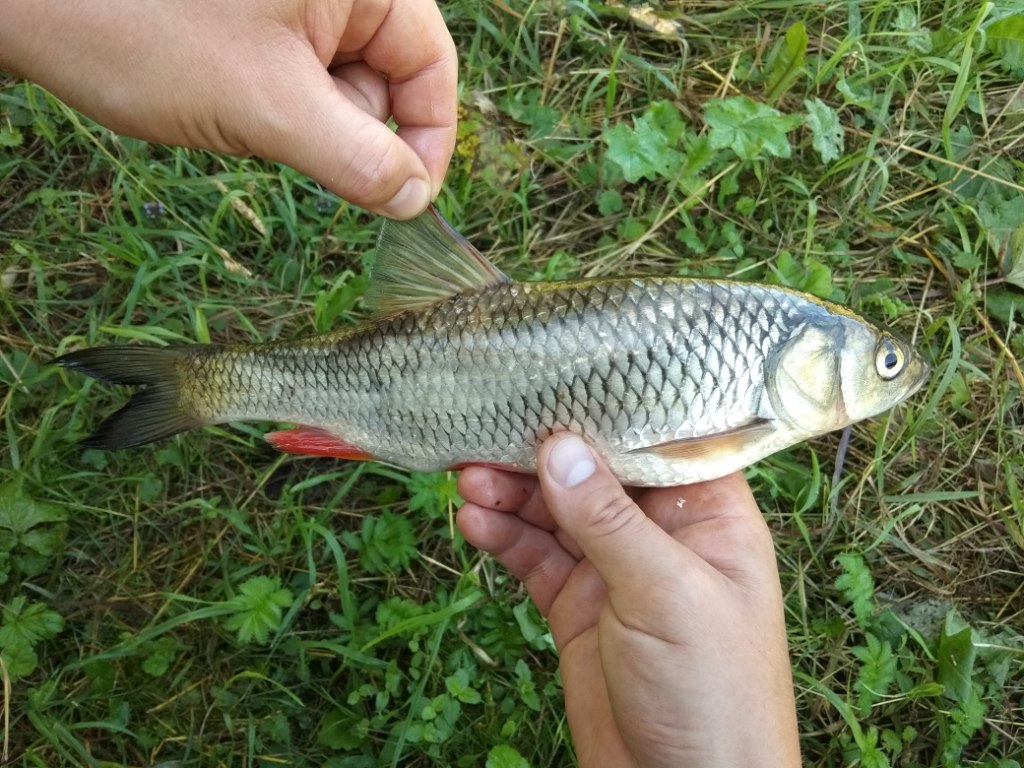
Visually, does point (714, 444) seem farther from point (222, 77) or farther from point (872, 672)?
point (222, 77)

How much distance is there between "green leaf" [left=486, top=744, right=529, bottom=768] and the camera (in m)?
2.74

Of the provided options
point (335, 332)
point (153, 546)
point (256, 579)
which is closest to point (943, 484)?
point (335, 332)

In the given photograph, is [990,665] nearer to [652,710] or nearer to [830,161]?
[652,710]

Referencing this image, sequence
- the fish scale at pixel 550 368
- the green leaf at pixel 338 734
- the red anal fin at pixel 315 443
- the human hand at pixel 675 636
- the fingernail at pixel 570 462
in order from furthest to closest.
Answer: the green leaf at pixel 338 734 < the red anal fin at pixel 315 443 < the fish scale at pixel 550 368 < the fingernail at pixel 570 462 < the human hand at pixel 675 636

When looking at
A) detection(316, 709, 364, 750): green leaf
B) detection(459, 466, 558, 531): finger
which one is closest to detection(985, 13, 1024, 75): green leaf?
detection(459, 466, 558, 531): finger

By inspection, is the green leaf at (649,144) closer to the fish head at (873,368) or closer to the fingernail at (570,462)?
the fish head at (873,368)

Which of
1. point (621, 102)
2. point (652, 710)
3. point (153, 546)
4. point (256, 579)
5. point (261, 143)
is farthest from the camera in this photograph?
point (621, 102)

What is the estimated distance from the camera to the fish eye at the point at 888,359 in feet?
8.04

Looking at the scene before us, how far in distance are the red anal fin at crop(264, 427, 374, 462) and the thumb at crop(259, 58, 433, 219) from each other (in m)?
0.88

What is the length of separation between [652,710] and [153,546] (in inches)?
98.7

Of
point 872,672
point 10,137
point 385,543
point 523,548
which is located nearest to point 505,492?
point 523,548

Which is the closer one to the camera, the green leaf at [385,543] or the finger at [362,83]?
the finger at [362,83]

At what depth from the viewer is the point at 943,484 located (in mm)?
3455

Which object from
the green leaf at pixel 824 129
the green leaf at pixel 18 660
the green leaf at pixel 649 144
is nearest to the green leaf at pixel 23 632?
the green leaf at pixel 18 660
